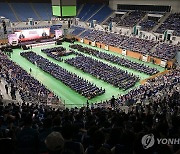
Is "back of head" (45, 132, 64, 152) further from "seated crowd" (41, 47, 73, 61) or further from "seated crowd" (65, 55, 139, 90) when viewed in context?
"seated crowd" (41, 47, 73, 61)

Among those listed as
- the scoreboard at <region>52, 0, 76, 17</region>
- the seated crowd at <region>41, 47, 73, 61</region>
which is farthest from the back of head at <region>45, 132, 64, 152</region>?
the seated crowd at <region>41, 47, 73, 61</region>

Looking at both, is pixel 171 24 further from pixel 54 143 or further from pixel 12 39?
pixel 54 143

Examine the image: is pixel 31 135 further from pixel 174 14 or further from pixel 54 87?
pixel 174 14

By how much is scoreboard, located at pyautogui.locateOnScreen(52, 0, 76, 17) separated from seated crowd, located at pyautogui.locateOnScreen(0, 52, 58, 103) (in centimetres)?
874

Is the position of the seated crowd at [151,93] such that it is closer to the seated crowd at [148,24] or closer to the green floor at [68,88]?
the green floor at [68,88]

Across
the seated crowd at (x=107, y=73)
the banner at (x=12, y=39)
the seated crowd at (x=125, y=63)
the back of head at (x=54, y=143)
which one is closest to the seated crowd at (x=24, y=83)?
the seated crowd at (x=107, y=73)

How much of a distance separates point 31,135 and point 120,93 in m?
21.3

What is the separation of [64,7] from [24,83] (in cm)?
998

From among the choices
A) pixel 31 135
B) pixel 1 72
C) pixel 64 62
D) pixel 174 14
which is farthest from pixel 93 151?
pixel 174 14

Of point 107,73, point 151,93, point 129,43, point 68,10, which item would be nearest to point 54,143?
point 151,93

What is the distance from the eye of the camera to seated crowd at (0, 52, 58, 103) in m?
22.3

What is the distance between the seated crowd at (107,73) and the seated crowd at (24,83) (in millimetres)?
8502

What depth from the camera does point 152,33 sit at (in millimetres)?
44781

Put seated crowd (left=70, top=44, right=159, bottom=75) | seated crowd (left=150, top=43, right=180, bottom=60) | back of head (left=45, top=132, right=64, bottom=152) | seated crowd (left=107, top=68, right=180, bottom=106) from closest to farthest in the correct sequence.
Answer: back of head (left=45, top=132, right=64, bottom=152)
seated crowd (left=107, top=68, right=180, bottom=106)
seated crowd (left=70, top=44, right=159, bottom=75)
seated crowd (left=150, top=43, right=180, bottom=60)
